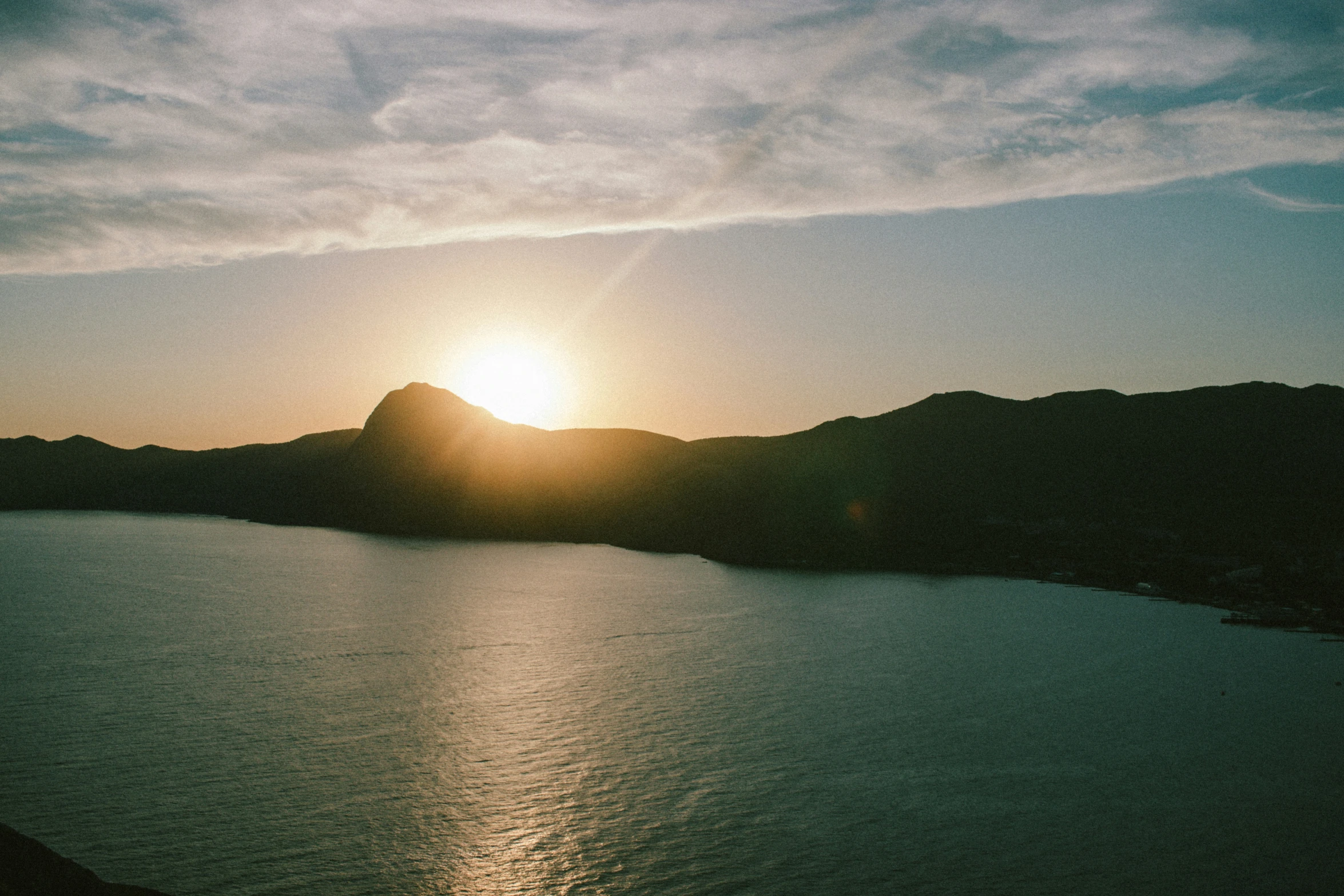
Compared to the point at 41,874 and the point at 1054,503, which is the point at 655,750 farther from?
the point at 1054,503

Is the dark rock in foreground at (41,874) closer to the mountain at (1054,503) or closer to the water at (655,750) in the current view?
the water at (655,750)

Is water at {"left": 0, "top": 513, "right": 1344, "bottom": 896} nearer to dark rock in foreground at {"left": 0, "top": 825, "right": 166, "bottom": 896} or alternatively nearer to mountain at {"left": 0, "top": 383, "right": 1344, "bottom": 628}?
dark rock in foreground at {"left": 0, "top": 825, "right": 166, "bottom": 896}

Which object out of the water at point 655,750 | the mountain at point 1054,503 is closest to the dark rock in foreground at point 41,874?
the water at point 655,750

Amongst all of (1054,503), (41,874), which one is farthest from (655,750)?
(1054,503)

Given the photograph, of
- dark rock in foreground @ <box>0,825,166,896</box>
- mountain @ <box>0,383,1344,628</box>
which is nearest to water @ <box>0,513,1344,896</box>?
dark rock in foreground @ <box>0,825,166,896</box>

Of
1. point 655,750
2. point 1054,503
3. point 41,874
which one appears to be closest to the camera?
point 41,874

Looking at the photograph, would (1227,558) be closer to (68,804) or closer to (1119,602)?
(1119,602)
